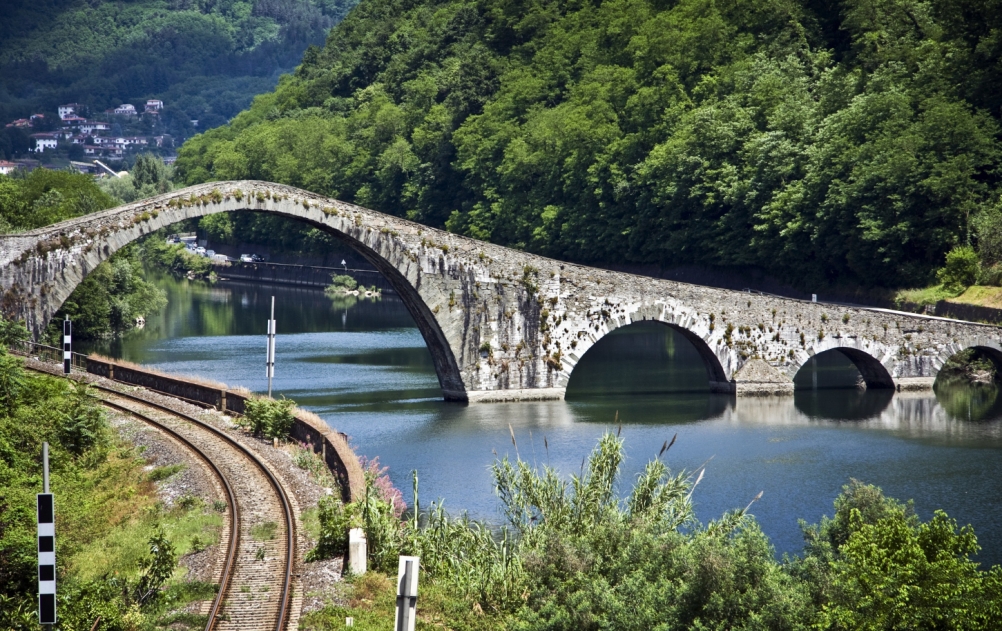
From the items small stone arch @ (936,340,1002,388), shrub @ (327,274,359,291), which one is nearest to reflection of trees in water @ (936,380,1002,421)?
small stone arch @ (936,340,1002,388)

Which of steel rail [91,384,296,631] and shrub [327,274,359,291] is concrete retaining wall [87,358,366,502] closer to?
steel rail [91,384,296,631]

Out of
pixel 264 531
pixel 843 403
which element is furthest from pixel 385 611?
pixel 843 403

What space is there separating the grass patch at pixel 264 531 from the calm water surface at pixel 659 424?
20.0 ft

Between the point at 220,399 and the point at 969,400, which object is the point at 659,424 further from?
the point at 220,399

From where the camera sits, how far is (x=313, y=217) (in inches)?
1716

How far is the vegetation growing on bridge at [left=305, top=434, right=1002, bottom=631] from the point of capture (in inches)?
665

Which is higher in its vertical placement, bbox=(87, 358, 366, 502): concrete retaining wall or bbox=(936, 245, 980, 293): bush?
bbox=(936, 245, 980, 293): bush

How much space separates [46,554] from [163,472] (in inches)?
485

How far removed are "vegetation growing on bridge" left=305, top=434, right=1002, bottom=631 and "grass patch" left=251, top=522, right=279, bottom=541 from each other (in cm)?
112

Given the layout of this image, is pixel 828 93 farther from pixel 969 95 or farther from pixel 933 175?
pixel 933 175

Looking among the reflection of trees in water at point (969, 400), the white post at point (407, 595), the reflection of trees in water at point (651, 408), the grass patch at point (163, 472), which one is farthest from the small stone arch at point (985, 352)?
the white post at point (407, 595)

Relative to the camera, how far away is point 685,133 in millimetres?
74375

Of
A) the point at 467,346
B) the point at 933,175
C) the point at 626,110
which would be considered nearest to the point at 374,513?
the point at 467,346

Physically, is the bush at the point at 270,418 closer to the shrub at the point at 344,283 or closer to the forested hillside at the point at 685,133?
the forested hillside at the point at 685,133
